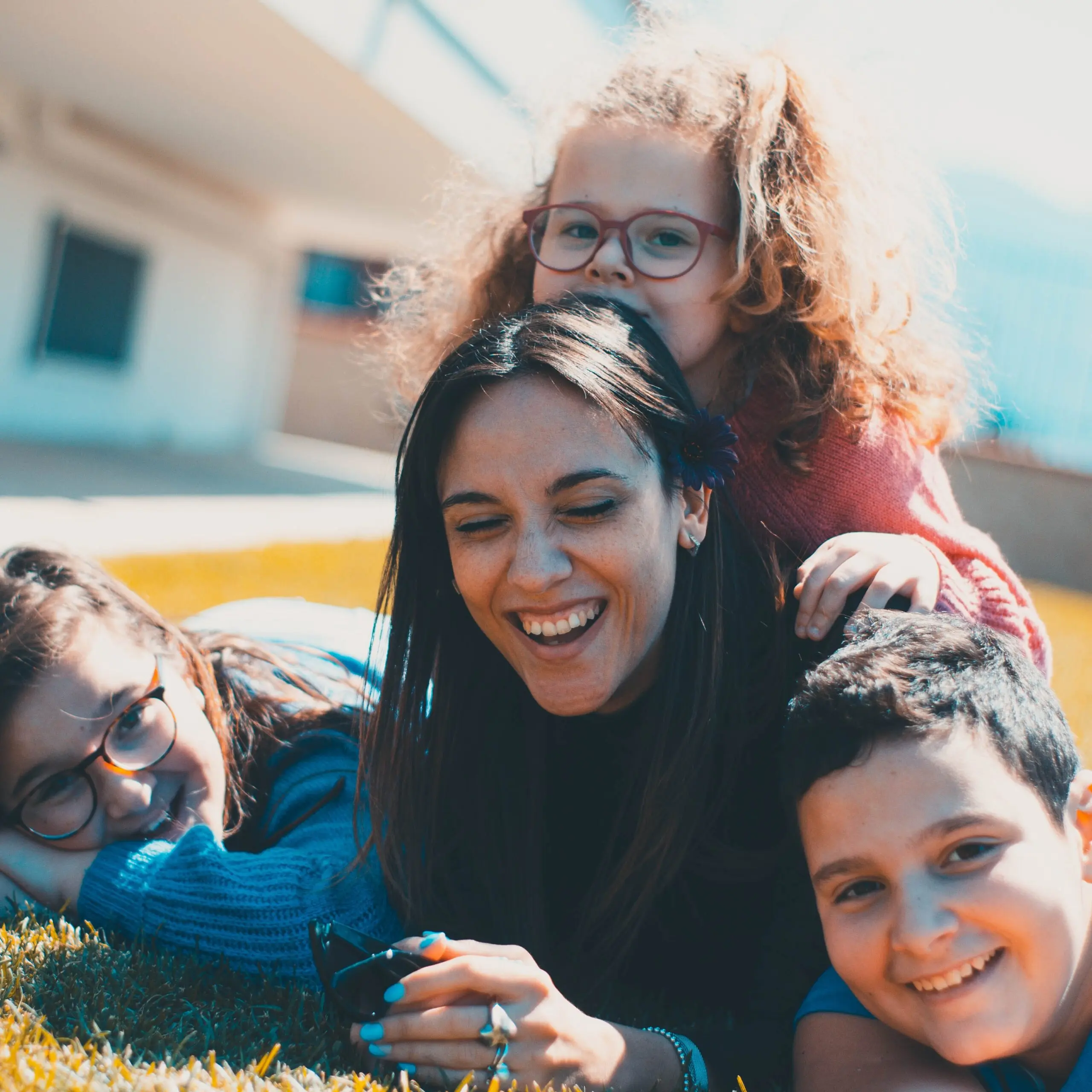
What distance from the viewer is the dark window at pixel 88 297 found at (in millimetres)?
11148

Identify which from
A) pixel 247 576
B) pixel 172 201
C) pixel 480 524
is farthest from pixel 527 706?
pixel 172 201

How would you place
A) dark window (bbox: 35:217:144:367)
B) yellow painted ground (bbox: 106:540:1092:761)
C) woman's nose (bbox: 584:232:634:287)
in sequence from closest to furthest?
woman's nose (bbox: 584:232:634:287), yellow painted ground (bbox: 106:540:1092:761), dark window (bbox: 35:217:144:367)

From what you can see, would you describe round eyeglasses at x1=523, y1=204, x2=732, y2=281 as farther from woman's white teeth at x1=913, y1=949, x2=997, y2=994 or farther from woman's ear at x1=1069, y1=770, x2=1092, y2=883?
woman's white teeth at x1=913, y1=949, x2=997, y2=994

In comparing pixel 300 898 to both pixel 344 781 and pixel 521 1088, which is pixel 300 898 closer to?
pixel 344 781

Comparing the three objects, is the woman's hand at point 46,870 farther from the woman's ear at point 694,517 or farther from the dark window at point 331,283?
the dark window at point 331,283

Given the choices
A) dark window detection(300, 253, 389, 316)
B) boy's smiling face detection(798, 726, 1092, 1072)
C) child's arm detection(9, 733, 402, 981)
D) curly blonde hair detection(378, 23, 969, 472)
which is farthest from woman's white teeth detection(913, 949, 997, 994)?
dark window detection(300, 253, 389, 316)

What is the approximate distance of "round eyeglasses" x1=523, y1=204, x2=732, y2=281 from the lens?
9.30ft

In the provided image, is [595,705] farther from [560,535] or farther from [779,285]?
[779,285]

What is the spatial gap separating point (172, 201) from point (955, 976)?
1230 centimetres

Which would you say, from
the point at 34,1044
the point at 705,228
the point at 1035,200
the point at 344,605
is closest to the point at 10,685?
the point at 34,1044

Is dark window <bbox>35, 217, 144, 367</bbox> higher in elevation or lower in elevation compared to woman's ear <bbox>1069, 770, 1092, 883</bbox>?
higher

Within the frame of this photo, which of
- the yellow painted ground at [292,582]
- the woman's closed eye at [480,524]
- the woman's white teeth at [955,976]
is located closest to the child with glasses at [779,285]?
the woman's closed eye at [480,524]

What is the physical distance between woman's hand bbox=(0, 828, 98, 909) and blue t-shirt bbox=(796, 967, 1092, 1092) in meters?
1.47

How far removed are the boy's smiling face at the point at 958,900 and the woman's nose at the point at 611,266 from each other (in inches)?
52.8
